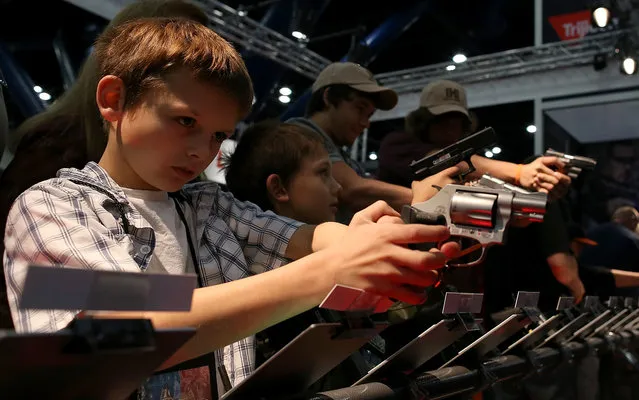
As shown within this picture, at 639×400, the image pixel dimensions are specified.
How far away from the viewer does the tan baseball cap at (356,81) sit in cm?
256

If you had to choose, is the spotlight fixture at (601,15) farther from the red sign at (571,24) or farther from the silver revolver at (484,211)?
the silver revolver at (484,211)

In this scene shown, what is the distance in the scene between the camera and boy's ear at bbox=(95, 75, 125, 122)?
1066 millimetres

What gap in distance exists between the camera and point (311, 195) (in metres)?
1.79

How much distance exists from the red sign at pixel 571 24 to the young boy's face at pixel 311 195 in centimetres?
431

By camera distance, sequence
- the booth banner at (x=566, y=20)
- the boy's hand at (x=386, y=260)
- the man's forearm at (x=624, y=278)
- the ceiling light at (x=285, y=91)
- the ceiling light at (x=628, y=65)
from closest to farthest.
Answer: the boy's hand at (x=386, y=260) → the man's forearm at (x=624, y=278) → the ceiling light at (x=628, y=65) → the booth banner at (x=566, y=20) → the ceiling light at (x=285, y=91)

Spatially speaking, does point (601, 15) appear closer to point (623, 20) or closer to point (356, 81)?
point (623, 20)

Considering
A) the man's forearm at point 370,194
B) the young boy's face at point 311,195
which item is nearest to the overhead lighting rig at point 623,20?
the man's forearm at point 370,194

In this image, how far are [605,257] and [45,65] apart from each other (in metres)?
5.14

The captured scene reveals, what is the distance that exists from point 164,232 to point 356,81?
62.9 inches

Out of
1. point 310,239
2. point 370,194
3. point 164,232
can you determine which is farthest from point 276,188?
point 164,232

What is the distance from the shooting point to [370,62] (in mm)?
7055

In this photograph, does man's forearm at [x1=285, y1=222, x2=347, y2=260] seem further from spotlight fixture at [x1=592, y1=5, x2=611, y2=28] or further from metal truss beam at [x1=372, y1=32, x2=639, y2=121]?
spotlight fixture at [x1=592, y1=5, x2=611, y2=28]

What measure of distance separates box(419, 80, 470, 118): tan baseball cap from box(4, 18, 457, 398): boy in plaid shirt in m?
1.51

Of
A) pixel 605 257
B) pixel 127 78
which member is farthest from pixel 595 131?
pixel 127 78
